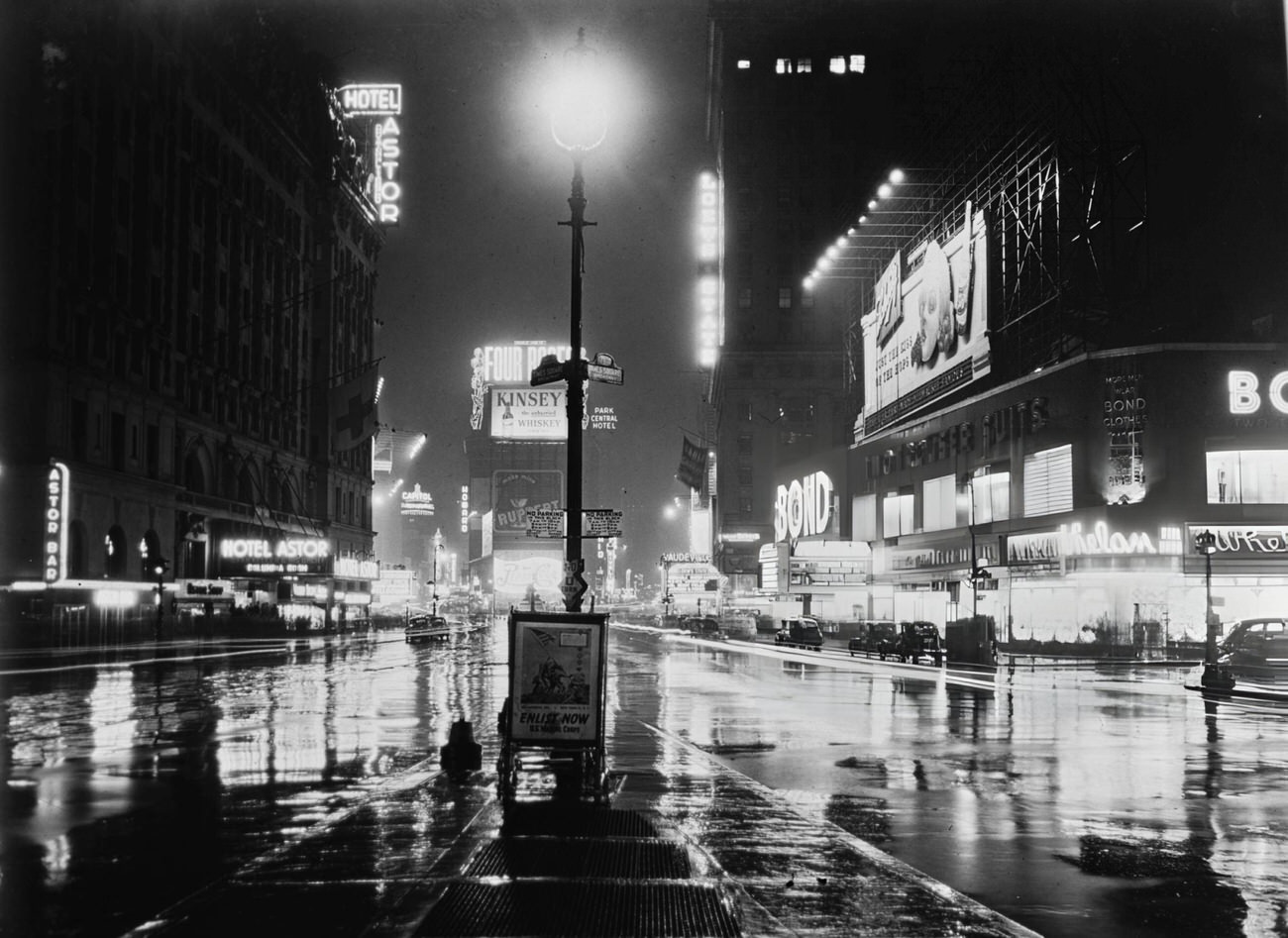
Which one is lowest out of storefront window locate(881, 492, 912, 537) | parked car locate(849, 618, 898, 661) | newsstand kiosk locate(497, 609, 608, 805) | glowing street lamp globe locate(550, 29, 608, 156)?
parked car locate(849, 618, 898, 661)

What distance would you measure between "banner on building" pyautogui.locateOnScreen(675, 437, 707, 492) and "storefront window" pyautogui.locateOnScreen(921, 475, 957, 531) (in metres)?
51.1

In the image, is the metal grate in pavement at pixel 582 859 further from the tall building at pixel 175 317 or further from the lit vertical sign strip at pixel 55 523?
the tall building at pixel 175 317

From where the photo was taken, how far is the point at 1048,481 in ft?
196

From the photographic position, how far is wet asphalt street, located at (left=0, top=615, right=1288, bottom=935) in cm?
1003

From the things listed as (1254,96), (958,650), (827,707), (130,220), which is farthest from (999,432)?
(130,220)

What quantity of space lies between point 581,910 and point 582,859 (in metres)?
1.91

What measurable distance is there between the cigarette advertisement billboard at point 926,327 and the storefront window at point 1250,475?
44.5 feet

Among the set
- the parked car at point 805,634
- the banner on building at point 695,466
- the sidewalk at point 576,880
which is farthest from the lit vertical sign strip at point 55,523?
the banner on building at point 695,466

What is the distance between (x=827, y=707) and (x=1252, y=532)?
31.7 metres

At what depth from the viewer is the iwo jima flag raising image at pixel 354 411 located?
3969 inches

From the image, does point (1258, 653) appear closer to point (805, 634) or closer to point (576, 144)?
point (576, 144)

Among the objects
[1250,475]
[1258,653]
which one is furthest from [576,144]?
[1250,475]

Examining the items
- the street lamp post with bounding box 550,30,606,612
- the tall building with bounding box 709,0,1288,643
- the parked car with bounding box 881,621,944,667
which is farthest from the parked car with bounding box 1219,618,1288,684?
the street lamp post with bounding box 550,30,606,612

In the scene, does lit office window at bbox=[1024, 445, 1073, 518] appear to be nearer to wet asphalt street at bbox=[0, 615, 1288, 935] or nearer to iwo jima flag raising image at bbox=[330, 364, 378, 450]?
wet asphalt street at bbox=[0, 615, 1288, 935]
